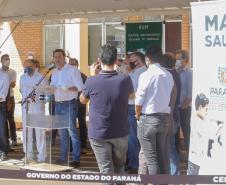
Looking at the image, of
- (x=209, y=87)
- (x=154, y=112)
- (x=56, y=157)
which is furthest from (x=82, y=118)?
(x=209, y=87)

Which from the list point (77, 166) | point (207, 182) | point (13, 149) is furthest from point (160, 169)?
point (13, 149)

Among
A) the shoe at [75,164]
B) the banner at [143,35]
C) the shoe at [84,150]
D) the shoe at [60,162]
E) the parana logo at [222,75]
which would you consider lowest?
the shoe at [84,150]

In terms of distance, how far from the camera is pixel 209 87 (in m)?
5.74

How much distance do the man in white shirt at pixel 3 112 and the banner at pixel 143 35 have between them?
334cm

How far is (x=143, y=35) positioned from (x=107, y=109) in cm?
637

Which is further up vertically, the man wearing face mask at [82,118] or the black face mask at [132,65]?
the black face mask at [132,65]

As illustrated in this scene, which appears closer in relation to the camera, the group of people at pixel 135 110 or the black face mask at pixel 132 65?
the group of people at pixel 135 110

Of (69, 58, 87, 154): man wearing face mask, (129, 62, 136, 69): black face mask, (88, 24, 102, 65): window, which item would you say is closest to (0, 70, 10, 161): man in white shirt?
(69, 58, 87, 154): man wearing face mask


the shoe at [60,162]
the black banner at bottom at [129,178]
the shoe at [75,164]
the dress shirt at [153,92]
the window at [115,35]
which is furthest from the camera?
the window at [115,35]

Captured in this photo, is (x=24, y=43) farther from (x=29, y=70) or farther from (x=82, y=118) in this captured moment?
(x=29, y=70)

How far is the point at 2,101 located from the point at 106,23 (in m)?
7.80

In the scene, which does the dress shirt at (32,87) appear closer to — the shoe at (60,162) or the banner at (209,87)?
the shoe at (60,162)

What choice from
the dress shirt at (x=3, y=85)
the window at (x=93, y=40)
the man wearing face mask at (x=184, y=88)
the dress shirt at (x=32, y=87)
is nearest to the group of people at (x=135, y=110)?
the man wearing face mask at (x=184, y=88)

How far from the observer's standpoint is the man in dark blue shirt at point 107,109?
245 inches
